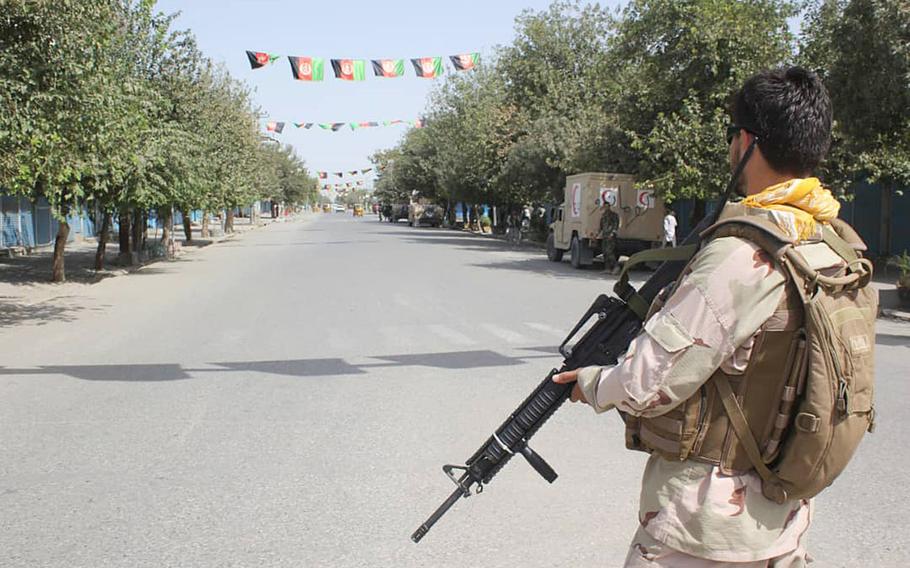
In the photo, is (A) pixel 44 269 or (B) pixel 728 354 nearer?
(B) pixel 728 354

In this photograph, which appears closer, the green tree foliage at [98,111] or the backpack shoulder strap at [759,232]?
the backpack shoulder strap at [759,232]

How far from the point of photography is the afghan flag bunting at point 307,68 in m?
27.7

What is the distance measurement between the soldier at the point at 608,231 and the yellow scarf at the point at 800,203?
66.4 feet

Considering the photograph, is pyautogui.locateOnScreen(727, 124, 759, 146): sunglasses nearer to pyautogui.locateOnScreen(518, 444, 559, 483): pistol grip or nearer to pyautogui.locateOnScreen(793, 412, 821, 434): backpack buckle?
pyautogui.locateOnScreen(793, 412, 821, 434): backpack buckle

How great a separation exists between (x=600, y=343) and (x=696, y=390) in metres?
0.38

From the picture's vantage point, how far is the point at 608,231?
862 inches

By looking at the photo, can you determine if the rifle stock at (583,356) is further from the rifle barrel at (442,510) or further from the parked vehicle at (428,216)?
the parked vehicle at (428,216)

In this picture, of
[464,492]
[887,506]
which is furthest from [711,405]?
[887,506]

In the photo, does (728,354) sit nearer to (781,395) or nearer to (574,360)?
(781,395)

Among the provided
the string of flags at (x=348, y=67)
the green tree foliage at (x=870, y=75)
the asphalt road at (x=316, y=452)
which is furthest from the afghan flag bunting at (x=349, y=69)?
→ the asphalt road at (x=316, y=452)

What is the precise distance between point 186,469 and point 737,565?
3.99 m

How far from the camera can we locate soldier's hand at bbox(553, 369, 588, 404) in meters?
2.09

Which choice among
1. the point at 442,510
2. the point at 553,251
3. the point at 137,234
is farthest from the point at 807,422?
the point at 137,234

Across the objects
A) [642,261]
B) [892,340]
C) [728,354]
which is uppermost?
Result: [642,261]
